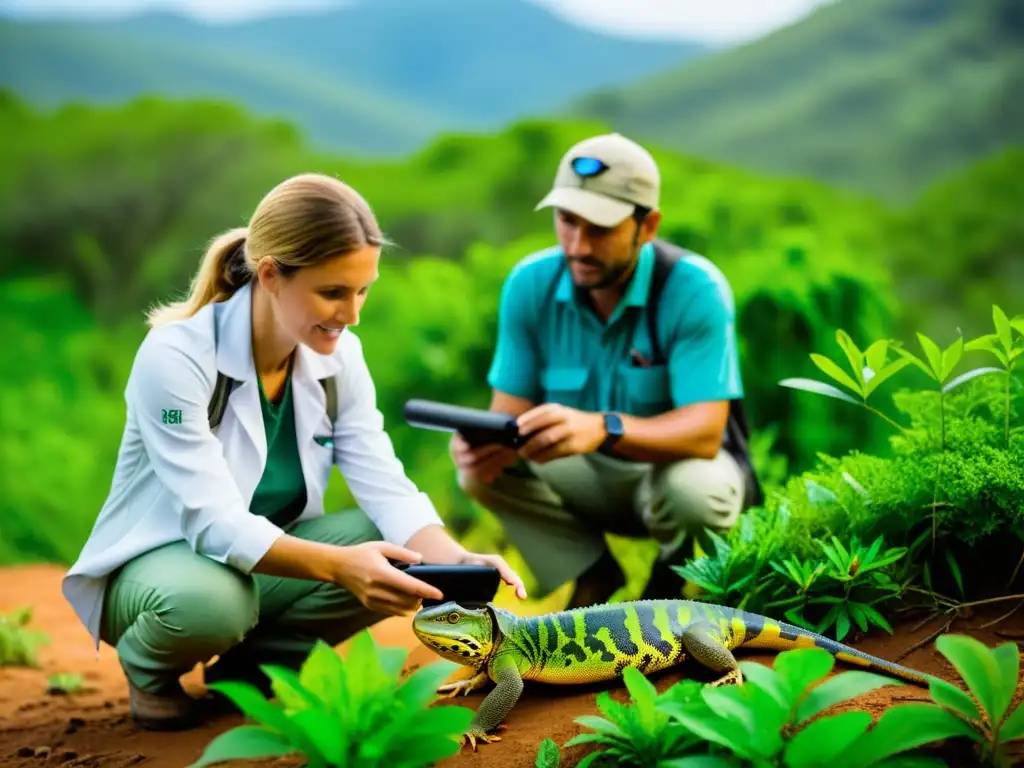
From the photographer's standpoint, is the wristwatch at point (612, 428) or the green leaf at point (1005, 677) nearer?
the green leaf at point (1005, 677)

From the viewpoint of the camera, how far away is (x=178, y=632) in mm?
3100

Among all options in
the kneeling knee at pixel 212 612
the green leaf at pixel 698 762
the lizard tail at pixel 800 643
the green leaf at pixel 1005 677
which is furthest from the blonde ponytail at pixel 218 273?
the green leaf at pixel 1005 677

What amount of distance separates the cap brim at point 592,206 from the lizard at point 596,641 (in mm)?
1513

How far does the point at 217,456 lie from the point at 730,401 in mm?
2146

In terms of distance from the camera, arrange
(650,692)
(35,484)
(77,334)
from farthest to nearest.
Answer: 1. (77,334)
2. (35,484)
3. (650,692)

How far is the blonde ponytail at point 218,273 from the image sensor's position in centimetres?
329

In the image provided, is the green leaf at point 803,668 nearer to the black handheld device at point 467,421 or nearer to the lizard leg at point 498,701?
the lizard leg at point 498,701

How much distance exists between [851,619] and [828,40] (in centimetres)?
911

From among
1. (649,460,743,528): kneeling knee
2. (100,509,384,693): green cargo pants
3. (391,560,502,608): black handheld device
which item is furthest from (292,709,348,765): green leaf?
(649,460,743,528): kneeling knee

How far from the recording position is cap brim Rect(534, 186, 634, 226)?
12.9ft

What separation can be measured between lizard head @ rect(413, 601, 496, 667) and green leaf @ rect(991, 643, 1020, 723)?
4.20 feet

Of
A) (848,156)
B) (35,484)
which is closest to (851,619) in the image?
(35,484)

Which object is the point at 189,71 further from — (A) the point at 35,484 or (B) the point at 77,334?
(A) the point at 35,484

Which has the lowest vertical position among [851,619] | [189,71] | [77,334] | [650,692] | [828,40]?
[851,619]
